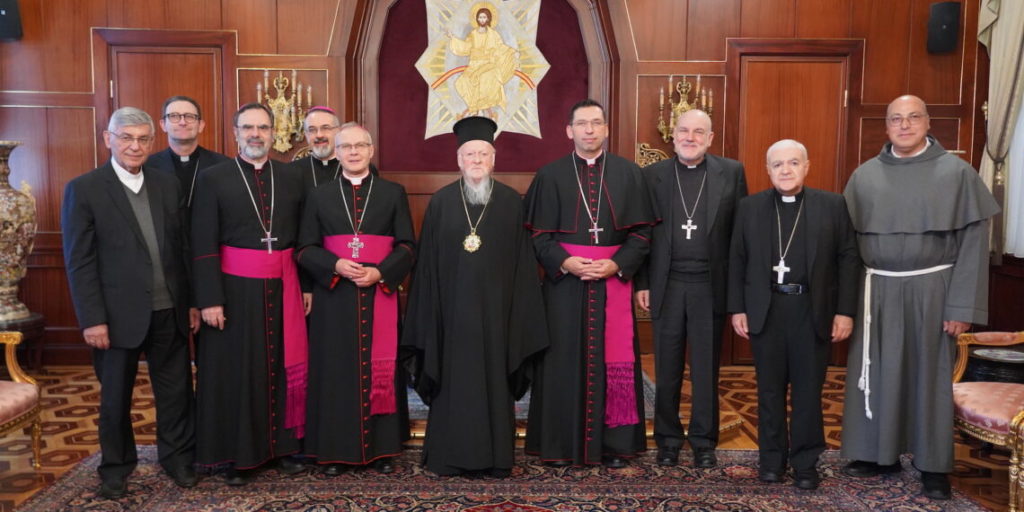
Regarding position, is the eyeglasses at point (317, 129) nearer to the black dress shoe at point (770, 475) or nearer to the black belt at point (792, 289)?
the black belt at point (792, 289)

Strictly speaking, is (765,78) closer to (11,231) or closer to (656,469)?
(656,469)

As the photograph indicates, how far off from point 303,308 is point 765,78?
4.39m

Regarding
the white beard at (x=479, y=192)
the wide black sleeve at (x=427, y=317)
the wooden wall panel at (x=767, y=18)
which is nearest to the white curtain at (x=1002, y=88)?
the wooden wall panel at (x=767, y=18)

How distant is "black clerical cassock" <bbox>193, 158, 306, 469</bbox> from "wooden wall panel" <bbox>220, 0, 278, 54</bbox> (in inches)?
114

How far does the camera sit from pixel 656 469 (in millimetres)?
3904

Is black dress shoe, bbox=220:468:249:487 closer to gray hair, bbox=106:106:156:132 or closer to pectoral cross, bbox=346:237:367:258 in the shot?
pectoral cross, bbox=346:237:367:258

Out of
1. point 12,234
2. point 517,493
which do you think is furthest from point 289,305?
point 12,234

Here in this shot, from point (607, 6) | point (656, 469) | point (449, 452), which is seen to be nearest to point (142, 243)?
point (449, 452)

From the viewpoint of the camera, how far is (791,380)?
3.71m

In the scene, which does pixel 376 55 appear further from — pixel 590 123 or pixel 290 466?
pixel 290 466

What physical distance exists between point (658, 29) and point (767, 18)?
91cm

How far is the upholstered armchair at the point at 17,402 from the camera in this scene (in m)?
3.53

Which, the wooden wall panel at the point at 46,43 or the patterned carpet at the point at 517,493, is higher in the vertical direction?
the wooden wall panel at the point at 46,43

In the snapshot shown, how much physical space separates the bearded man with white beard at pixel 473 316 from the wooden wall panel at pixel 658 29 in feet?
9.85
